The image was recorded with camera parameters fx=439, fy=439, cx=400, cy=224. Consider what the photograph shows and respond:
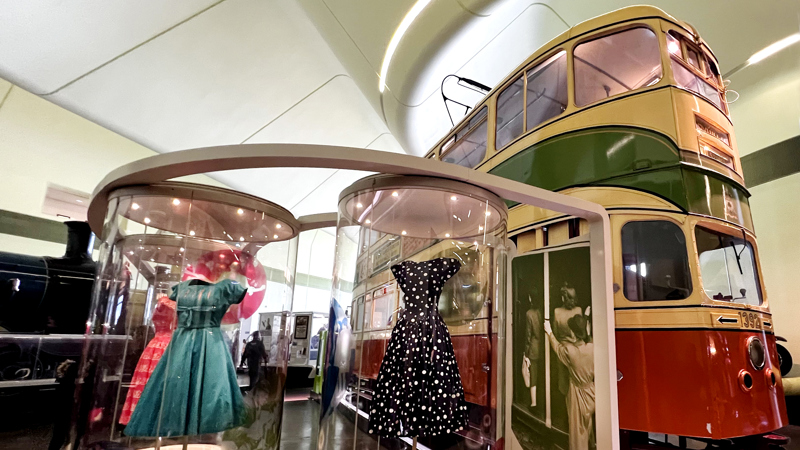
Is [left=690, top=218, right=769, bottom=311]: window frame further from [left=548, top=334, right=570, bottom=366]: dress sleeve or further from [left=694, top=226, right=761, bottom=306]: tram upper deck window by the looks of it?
[left=548, top=334, right=570, bottom=366]: dress sleeve

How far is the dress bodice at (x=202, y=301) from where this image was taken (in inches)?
107

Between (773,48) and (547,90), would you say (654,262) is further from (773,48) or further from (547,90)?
(773,48)

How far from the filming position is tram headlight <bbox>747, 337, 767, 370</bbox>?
275 cm

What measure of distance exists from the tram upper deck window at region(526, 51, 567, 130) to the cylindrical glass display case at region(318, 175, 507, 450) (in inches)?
51.4

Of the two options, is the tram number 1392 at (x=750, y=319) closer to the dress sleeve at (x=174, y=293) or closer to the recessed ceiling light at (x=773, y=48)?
the dress sleeve at (x=174, y=293)

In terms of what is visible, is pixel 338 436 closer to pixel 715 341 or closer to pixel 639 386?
pixel 639 386

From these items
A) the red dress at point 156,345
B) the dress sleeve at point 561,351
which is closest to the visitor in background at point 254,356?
the red dress at point 156,345

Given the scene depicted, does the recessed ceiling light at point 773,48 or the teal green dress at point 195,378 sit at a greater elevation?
the recessed ceiling light at point 773,48

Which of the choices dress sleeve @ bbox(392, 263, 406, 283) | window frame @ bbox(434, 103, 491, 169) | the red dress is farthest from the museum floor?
window frame @ bbox(434, 103, 491, 169)

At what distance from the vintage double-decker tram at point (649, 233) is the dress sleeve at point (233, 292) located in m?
2.08

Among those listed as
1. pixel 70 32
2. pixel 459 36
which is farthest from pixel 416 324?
pixel 70 32

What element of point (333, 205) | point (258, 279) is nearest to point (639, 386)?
point (258, 279)

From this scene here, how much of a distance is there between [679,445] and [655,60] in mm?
2665

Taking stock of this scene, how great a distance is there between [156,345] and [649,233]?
3300mm
